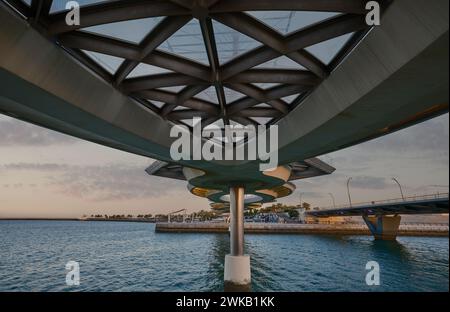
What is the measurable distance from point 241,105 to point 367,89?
925cm

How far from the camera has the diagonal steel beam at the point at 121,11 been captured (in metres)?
9.02

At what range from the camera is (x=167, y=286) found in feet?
94.0

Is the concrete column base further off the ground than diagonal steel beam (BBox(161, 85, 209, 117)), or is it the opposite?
diagonal steel beam (BBox(161, 85, 209, 117))

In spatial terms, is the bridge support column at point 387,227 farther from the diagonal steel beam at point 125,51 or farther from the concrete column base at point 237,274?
the diagonal steel beam at point 125,51

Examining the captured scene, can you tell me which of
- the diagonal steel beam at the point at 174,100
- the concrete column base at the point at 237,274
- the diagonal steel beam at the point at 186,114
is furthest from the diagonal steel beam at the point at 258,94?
the concrete column base at the point at 237,274

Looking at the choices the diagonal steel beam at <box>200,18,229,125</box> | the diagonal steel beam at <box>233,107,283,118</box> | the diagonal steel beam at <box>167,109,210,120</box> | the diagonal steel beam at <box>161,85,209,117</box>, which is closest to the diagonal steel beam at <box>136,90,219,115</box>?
the diagonal steel beam at <box>161,85,209,117</box>

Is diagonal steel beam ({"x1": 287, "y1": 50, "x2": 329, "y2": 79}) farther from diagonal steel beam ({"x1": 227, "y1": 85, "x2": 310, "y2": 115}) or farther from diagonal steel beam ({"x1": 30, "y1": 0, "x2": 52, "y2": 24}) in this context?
diagonal steel beam ({"x1": 30, "y1": 0, "x2": 52, "y2": 24})

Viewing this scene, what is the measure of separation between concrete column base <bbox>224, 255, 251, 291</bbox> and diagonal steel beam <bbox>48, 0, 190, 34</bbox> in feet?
79.9

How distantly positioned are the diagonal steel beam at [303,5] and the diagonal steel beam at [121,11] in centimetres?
190

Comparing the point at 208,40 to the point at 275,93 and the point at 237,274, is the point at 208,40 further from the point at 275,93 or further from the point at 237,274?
the point at 237,274

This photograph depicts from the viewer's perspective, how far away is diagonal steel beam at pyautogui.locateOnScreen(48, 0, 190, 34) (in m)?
9.02

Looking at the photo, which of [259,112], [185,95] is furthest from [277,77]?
[259,112]

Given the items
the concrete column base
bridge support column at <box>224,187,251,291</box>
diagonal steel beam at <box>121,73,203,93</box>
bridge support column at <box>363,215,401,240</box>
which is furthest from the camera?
bridge support column at <box>363,215,401,240</box>
